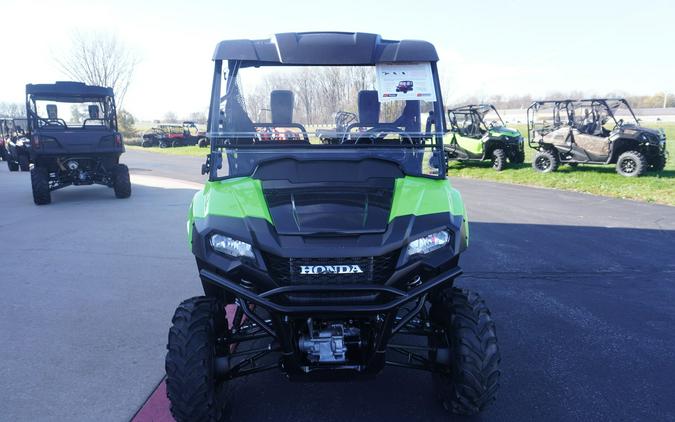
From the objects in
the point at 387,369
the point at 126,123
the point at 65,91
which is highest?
the point at 126,123

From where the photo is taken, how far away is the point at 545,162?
14461 mm

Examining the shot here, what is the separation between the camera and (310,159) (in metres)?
2.90

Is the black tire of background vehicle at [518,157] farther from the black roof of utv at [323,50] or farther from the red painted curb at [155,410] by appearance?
the red painted curb at [155,410]

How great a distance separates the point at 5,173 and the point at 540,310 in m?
17.9

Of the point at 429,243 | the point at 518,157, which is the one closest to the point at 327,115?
the point at 429,243

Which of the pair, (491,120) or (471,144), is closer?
(471,144)

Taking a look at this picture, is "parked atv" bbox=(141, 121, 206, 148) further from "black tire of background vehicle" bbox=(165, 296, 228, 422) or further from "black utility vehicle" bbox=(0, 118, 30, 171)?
"black tire of background vehicle" bbox=(165, 296, 228, 422)

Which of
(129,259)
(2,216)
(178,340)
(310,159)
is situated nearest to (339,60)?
(310,159)

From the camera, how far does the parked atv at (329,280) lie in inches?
89.7

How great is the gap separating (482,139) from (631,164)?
4371 millimetres

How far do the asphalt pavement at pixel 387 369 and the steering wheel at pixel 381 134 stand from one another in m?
1.57

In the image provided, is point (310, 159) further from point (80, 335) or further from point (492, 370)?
point (80, 335)

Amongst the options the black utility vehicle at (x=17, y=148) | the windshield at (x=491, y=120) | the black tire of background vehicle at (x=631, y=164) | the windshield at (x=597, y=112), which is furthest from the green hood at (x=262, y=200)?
the black utility vehicle at (x=17, y=148)

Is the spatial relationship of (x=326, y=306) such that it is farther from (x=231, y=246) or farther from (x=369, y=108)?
(x=369, y=108)
